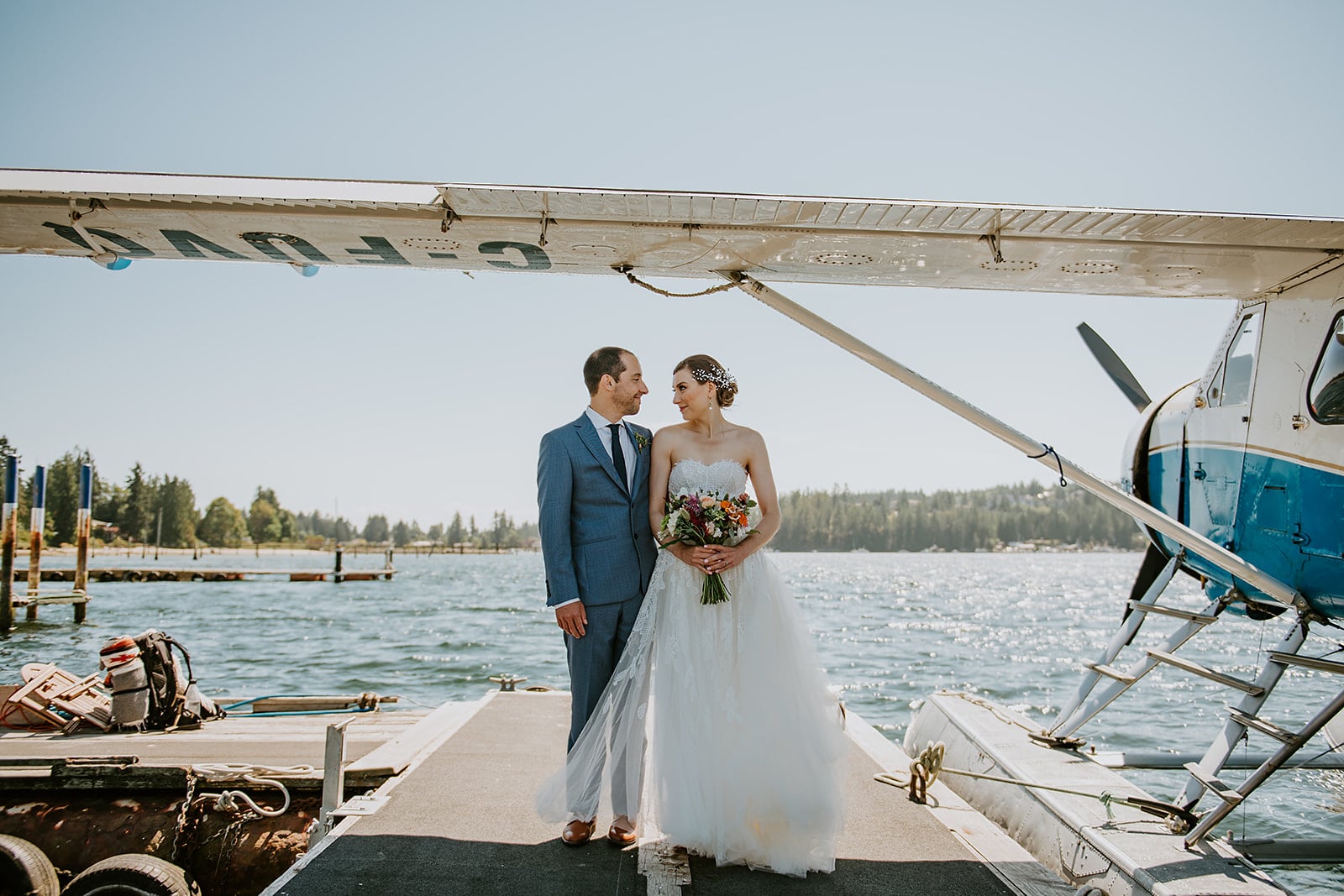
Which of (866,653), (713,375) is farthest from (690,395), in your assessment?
(866,653)

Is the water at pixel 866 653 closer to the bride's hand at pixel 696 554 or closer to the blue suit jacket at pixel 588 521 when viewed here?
the bride's hand at pixel 696 554

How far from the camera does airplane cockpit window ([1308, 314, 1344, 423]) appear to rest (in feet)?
12.0

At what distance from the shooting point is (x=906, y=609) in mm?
33812

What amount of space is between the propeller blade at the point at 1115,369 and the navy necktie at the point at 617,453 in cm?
421

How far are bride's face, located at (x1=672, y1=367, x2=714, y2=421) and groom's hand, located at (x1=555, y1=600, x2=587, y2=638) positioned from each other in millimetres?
1056

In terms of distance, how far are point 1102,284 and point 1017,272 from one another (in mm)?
552

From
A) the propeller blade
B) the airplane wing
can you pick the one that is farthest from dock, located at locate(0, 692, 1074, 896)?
the propeller blade

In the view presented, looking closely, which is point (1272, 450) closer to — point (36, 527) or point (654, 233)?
point (654, 233)

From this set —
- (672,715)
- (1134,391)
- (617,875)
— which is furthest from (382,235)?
(1134,391)

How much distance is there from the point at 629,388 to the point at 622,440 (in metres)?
0.25

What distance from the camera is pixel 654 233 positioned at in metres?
3.63

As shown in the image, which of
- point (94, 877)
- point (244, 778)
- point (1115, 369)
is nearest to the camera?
point (94, 877)

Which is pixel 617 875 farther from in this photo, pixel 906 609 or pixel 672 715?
pixel 906 609

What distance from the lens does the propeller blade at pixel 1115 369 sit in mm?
5934
